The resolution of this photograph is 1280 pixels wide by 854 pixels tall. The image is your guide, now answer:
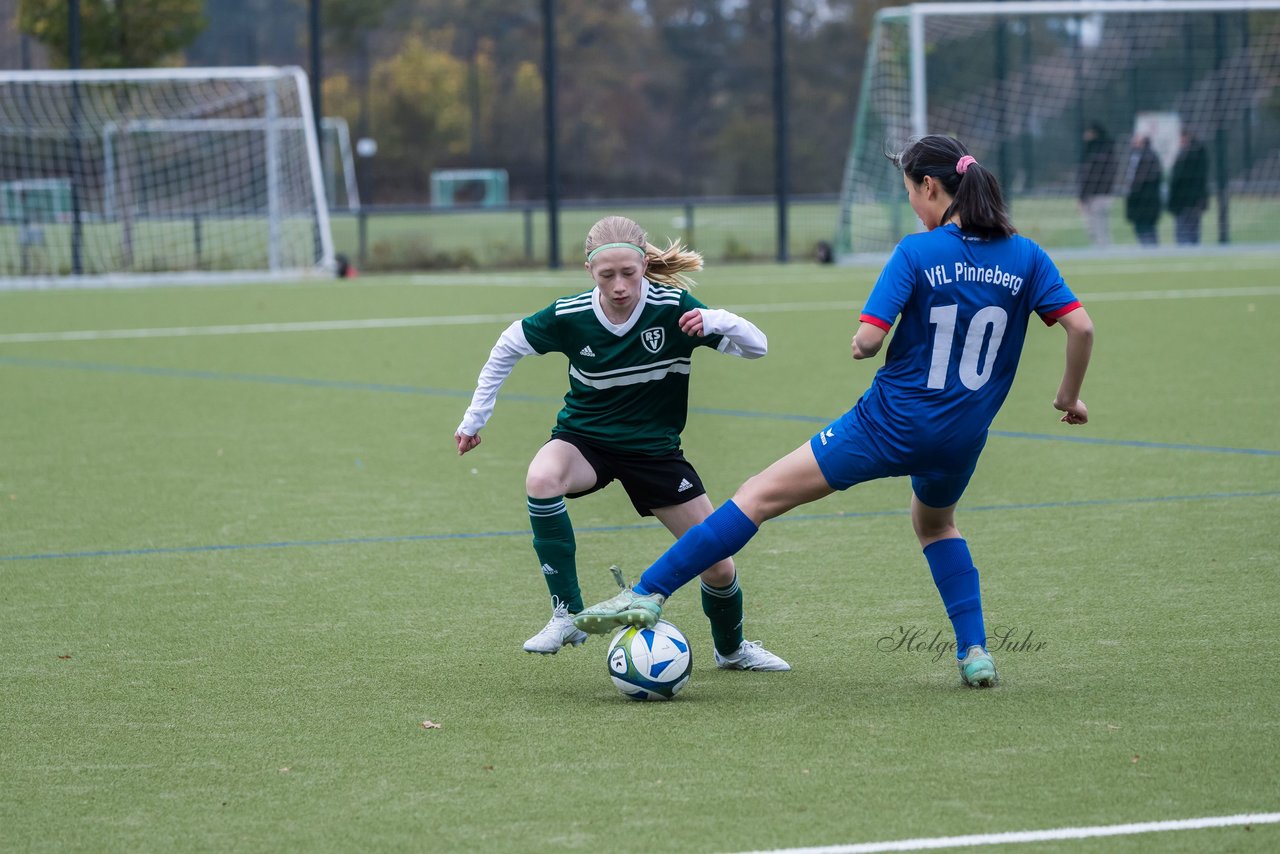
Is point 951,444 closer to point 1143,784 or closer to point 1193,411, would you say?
point 1143,784

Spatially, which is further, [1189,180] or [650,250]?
[1189,180]

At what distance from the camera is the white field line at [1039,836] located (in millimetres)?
3439

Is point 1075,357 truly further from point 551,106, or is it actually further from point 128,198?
point 128,198

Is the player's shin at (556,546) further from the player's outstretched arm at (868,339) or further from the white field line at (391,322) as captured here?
the white field line at (391,322)

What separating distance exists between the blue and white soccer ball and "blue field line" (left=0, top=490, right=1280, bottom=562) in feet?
7.91

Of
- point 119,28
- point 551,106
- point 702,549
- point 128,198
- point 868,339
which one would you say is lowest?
point 702,549

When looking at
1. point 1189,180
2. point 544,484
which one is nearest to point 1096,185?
point 1189,180

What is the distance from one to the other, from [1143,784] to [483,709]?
1723mm

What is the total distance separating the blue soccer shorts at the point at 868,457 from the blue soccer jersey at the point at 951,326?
0.01 m

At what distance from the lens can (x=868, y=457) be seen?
14.8ft

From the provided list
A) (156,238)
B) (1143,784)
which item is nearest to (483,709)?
(1143,784)

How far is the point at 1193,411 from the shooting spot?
10.1 meters

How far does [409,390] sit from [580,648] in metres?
7.06

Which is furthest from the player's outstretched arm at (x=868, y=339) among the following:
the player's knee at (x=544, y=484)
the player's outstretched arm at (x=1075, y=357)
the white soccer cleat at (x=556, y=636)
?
the white soccer cleat at (x=556, y=636)
